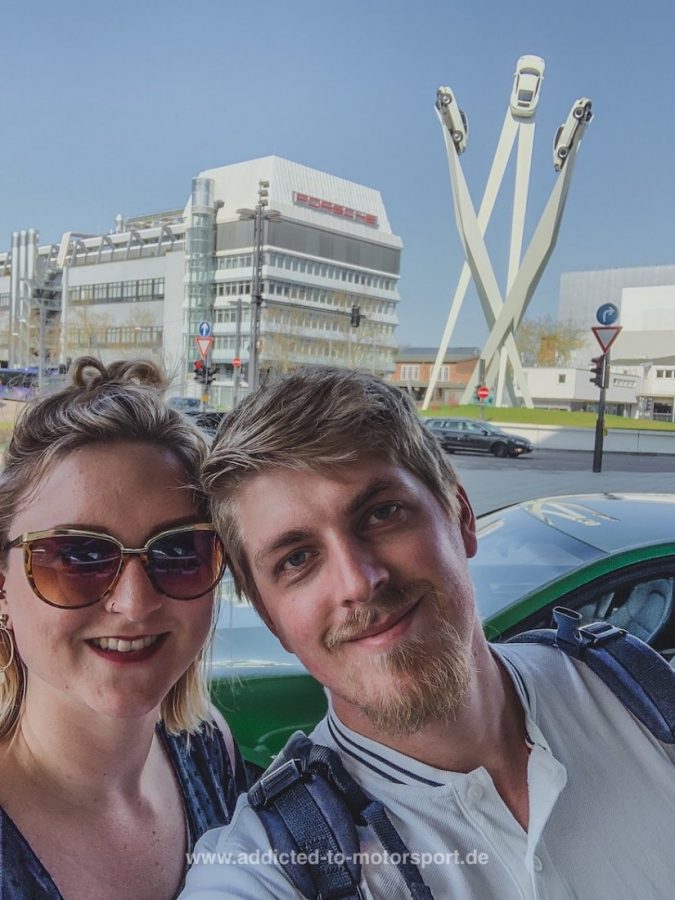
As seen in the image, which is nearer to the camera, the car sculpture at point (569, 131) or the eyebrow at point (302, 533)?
the eyebrow at point (302, 533)

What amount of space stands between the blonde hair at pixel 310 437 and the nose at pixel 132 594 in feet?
0.56

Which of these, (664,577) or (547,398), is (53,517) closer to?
(664,577)

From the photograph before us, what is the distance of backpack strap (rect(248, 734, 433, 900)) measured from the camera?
114 cm

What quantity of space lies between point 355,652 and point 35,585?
2.06 ft

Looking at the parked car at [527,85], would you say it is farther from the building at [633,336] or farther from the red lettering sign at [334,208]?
the red lettering sign at [334,208]

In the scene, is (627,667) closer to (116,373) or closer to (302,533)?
(302,533)

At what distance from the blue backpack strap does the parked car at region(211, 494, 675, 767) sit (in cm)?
103

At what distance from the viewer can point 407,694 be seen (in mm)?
1334

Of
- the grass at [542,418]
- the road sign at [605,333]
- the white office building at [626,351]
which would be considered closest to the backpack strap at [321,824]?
the road sign at [605,333]

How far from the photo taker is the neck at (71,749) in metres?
1.48

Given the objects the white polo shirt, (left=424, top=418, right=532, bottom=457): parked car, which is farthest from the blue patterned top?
(left=424, top=418, right=532, bottom=457): parked car

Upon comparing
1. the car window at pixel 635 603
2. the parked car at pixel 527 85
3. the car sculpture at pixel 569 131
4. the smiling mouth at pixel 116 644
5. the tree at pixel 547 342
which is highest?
the parked car at pixel 527 85

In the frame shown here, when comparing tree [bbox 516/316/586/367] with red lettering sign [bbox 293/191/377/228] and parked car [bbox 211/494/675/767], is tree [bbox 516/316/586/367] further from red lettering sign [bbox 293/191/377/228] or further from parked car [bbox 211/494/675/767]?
parked car [bbox 211/494/675/767]

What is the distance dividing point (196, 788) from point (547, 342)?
2904 inches
